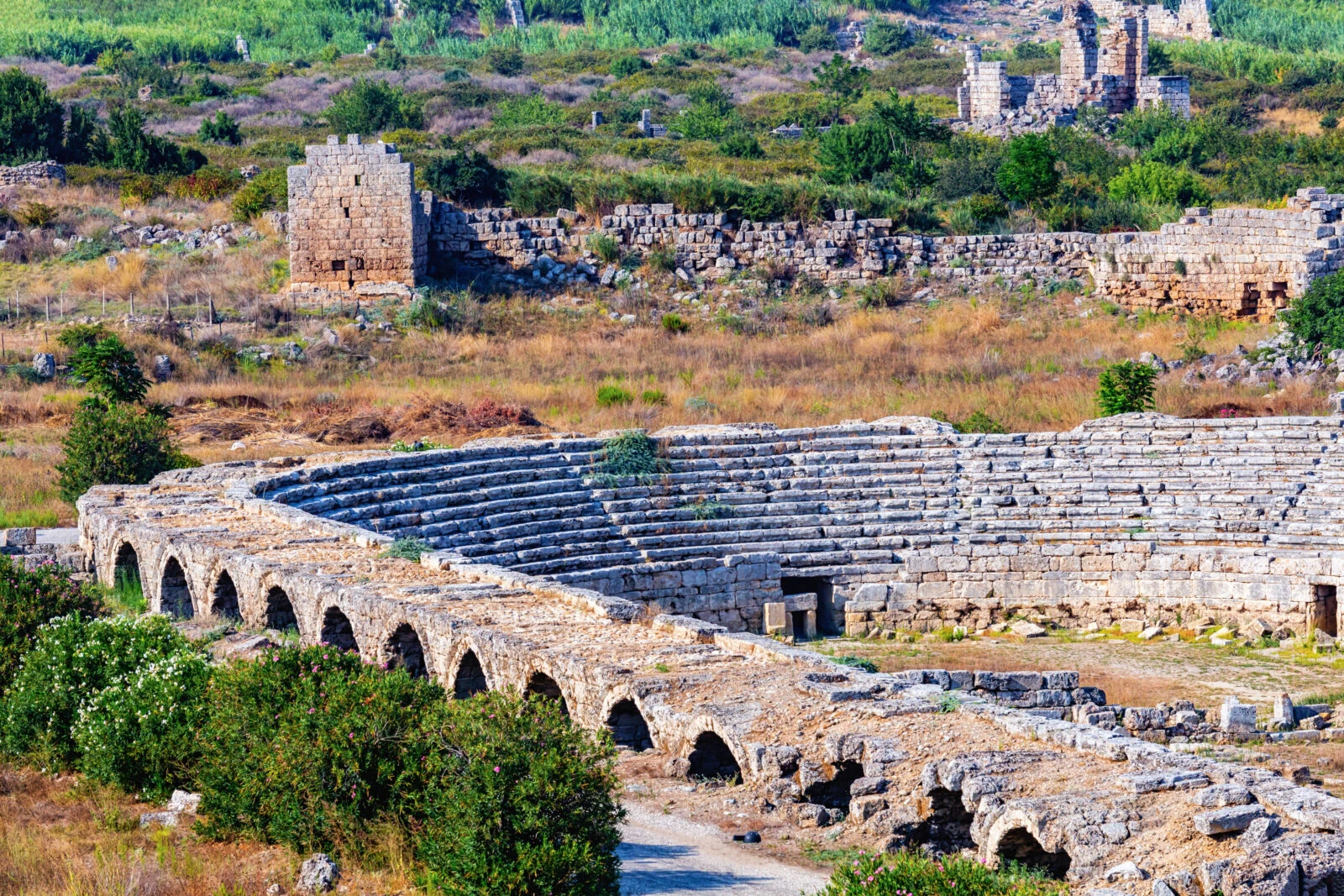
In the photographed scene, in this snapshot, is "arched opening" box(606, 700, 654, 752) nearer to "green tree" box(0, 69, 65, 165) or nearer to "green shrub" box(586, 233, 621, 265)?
"green shrub" box(586, 233, 621, 265)

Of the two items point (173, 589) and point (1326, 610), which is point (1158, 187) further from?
point (173, 589)

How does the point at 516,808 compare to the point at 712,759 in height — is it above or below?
above

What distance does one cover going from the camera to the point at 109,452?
81.0 feet

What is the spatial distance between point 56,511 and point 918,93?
1632 inches

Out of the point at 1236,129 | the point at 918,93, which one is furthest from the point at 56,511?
the point at 918,93

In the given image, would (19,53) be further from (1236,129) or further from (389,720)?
(389,720)

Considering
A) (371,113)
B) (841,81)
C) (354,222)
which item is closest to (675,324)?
(354,222)

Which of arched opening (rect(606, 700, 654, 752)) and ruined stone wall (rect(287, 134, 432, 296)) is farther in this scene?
ruined stone wall (rect(287, 134, 432, 296))

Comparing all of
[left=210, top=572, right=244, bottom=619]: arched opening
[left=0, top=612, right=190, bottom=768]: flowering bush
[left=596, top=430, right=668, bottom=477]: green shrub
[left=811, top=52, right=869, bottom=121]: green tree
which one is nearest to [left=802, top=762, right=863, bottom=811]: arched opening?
[left=0, top=612, right=190, bottom=768]: flowering bush

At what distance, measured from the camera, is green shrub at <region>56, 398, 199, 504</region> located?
2469 cm

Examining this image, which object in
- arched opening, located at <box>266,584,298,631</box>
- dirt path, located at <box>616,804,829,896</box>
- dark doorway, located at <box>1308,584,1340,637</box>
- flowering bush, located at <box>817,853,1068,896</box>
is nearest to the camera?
flowering bush, located at <box>817,853,1068,896</box>

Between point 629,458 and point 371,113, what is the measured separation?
1013 inches

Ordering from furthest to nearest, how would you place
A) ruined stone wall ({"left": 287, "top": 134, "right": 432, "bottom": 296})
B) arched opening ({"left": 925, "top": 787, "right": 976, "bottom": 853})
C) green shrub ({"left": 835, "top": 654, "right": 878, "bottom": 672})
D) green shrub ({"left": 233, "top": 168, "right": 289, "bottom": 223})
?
green shrub ({"left": 233, "top": 168, "right": 289, "bottom": 223}) < ruined stone wall ({"left": 287, "top": 134, "right": 432, "bottom": 296}) < green shrub ({"left": 835, "top": 654, "right": 878, "bottom": 672}) < arched opening ({"left": 925, "top": 787, "right": 976, "bottom": 853})

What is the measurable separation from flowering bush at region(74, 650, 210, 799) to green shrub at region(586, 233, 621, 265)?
73.1ft
